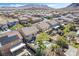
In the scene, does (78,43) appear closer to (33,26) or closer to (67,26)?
(67,26)

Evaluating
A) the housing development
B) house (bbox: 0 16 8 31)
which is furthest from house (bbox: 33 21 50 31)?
house (bbox: 0 16 8 31)

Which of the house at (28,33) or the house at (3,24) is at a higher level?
the house at (3,24)

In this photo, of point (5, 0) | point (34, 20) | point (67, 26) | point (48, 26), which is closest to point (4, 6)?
point (5, 0)

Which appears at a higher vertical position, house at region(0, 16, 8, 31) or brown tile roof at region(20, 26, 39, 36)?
house at region(0, 16, 8, 31)

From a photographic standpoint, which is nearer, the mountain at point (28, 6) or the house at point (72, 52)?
the house at point (72, 52)

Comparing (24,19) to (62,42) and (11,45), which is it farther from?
(62,42)

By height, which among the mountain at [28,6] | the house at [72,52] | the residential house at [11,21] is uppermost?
the mountain at [28,6]

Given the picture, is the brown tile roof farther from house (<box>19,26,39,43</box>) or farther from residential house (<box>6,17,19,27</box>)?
residential house (<box>6,17,19,27</box>)

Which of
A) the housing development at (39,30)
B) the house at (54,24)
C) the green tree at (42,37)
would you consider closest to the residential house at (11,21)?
the housing development at (39,30)

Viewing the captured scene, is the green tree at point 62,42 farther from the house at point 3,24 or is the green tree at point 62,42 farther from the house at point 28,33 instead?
the house at point 3,24
